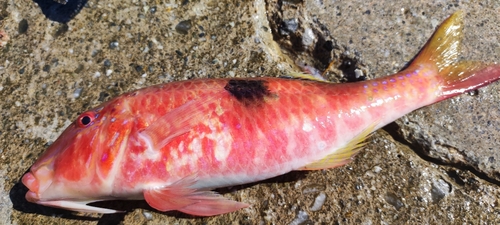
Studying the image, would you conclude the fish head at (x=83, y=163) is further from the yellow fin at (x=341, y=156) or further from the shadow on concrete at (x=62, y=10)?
the shadow on concrete at (x=62, y=10)

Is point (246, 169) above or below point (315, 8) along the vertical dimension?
below

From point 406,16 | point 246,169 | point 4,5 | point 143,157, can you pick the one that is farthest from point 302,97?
point 4,5

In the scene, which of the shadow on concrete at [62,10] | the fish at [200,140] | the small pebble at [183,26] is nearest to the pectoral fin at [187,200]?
the fish at [200,140]

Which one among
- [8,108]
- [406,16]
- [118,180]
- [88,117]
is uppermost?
[406,16]

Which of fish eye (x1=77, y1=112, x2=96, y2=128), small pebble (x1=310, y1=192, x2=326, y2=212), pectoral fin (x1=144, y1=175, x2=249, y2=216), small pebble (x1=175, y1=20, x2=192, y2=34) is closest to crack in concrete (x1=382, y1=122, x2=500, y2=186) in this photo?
small pebble (x1=310, y1=192, x2=326, y2=212)

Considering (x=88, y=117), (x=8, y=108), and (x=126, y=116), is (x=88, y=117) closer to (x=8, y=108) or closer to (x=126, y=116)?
(x=126, y=116)
